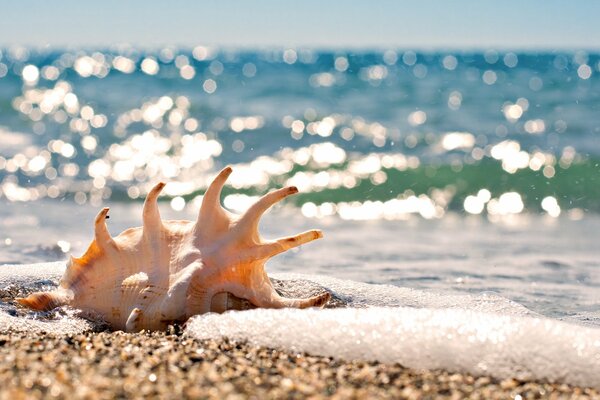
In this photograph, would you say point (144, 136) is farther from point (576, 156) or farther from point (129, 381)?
point (129, 381)

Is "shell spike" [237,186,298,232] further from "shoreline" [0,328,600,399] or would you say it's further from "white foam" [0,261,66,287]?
"white foam" [0,261,66,287]

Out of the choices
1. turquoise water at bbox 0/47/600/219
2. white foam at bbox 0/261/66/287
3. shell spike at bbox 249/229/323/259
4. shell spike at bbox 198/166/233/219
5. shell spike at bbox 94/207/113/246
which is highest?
turquoise water at bbox 0/47/600/219

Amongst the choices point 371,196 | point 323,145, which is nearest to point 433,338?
point 371,196

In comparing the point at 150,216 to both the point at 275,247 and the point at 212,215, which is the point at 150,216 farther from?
the point at 275,247

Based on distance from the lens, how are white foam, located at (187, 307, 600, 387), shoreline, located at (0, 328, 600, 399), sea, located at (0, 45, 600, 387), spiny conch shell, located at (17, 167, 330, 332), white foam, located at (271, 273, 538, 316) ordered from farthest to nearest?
white foam, located at (271, 273, 538, 316) < spiny conch shell, located at (17, 167, 330, 332) < sea, located at (0, 45, 600, 387) < white foam, located at (187, 307, 600, 387) < shoreline, located at (0, 328, 600, 399)

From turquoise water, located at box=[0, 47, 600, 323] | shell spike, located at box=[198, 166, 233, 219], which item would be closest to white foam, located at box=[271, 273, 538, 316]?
turquoise water, located at box=[0, 47, 600, 323]

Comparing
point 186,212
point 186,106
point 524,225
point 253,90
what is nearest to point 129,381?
point 524,225
